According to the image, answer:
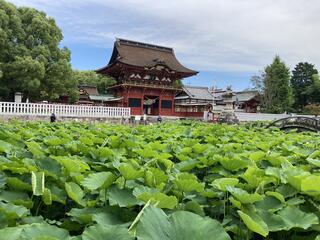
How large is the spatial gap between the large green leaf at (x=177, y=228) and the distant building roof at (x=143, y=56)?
31.3m

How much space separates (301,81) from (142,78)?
3212 centimetres

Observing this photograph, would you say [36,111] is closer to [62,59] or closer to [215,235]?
[62,59]

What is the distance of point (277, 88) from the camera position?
43.8m

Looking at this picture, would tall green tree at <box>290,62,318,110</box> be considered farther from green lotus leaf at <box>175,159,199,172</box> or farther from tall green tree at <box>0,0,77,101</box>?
green lotus leaf at <box>175,159,199,172</box>

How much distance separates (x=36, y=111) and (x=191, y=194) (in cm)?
2292

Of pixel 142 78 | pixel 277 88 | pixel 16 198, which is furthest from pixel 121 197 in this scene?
pixel 277 88

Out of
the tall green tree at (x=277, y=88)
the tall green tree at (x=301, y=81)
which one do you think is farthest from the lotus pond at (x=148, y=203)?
the tall green tree at (x=301, y=81)

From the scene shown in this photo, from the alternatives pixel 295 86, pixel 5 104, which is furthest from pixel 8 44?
pixel 295 86

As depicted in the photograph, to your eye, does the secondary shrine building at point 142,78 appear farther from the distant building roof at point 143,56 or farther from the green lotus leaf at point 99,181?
the green lotus leaf at point 99,181

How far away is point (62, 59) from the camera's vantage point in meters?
27.7

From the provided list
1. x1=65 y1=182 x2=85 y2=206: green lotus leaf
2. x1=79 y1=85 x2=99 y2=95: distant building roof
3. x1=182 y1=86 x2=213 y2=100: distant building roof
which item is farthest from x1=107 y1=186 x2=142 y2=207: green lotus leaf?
x1=79 y1=85 x2=99 y2=95: distant building roof

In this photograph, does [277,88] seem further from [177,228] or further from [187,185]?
[177,228]

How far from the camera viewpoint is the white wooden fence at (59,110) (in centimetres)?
2164

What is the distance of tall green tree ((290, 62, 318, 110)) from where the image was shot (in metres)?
52.6
